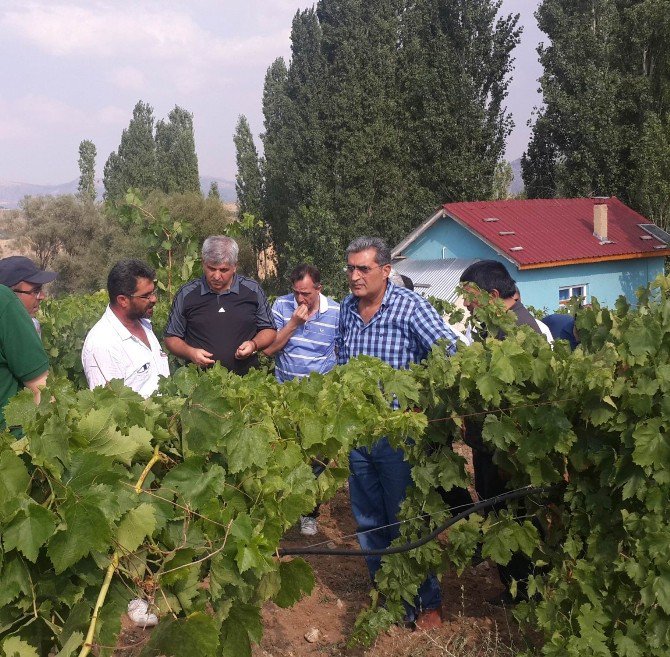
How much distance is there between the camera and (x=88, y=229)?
40.6 m

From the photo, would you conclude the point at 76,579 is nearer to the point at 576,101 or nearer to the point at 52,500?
the point at 52,500

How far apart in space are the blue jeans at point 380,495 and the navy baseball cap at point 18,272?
2122mm

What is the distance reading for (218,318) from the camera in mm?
4930

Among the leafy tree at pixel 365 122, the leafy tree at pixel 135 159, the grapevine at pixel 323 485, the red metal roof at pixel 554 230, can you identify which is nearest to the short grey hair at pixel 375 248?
the grapevine at pixel 323 485

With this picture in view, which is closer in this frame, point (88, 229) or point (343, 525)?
point (343, 525)

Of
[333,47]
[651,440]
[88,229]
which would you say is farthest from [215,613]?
[88,229]

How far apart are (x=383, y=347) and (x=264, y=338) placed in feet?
3.81

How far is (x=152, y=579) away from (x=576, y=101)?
29.6m

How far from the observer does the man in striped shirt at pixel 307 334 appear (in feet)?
17.6

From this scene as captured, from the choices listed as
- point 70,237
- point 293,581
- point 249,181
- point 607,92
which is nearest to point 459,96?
point 607,92

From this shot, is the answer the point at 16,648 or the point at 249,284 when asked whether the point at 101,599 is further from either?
the point at 249,284

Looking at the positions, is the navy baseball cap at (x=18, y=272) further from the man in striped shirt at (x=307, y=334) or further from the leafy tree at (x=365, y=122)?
the leafy tree at (x=365, y=122)

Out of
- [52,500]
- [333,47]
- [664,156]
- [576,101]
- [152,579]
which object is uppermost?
[333,47]

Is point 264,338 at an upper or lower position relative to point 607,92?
lower
